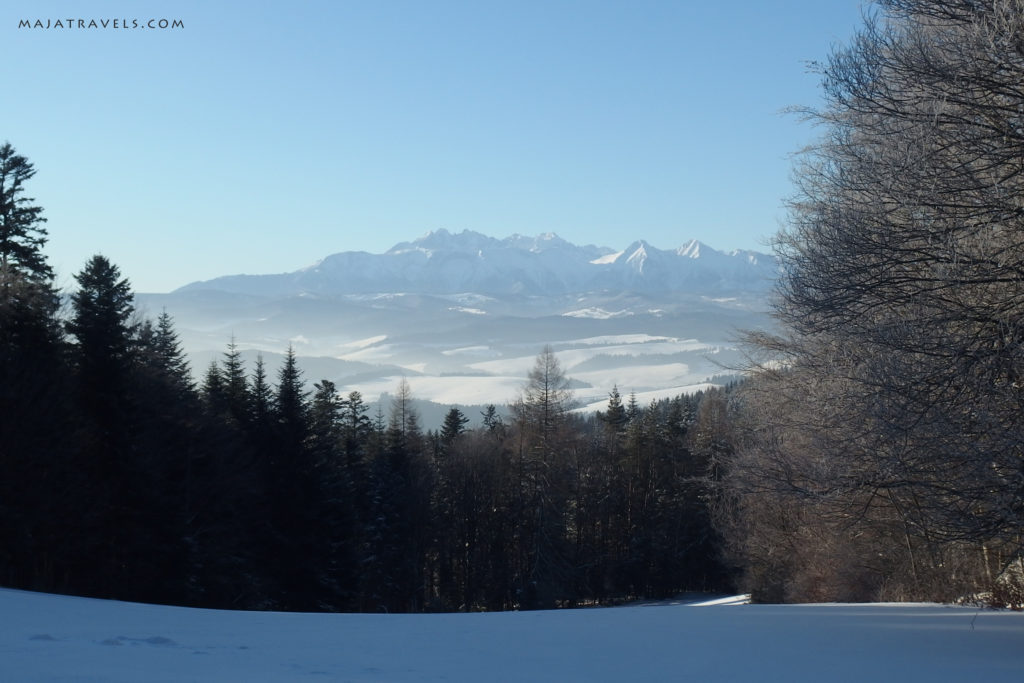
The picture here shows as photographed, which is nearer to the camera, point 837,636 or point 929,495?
point 837,636

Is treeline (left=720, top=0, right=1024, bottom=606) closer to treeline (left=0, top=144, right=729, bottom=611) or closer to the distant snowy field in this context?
the distant snowy field

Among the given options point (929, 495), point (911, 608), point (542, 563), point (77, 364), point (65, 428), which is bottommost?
point (542, 563)

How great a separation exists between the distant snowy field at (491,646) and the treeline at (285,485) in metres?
8.81

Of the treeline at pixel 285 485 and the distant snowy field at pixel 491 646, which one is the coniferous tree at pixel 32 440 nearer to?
the treeline at pixel 285 485

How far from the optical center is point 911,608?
10922mm

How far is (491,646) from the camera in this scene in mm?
7676

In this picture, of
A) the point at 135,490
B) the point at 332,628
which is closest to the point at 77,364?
the point at 135,490

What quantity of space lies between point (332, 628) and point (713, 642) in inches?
148

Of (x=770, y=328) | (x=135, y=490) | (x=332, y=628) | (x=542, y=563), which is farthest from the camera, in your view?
(x=542, y=563)

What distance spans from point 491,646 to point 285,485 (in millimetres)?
25393

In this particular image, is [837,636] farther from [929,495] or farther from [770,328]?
[770,328]

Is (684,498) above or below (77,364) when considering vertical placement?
below

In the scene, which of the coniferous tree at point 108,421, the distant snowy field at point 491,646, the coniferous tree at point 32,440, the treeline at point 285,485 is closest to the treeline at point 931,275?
the distant snowy field at point 491,646

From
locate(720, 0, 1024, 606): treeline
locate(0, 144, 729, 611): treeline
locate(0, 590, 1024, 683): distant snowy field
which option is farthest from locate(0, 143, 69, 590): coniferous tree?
locate(720, 0, 1024, 606): treeline
